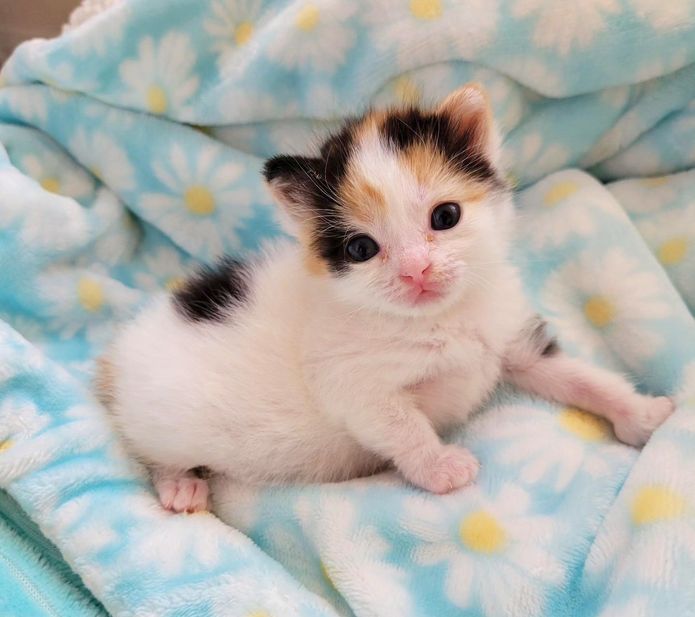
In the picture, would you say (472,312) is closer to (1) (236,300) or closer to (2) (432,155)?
(2) (432,155)

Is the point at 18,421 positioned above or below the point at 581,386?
above

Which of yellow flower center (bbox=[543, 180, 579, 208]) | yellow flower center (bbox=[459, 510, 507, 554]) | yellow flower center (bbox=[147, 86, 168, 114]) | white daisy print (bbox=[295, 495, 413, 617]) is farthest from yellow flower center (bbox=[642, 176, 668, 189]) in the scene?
yellow flower center (bbox=[147, 86, 168, 114])

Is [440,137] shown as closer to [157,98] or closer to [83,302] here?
[157,98]

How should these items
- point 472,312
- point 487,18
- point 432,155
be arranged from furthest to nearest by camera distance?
point 487,18 → point 472,312 → point 432,155

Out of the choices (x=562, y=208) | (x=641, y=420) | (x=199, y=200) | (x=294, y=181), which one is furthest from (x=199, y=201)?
(x=641, y=420)

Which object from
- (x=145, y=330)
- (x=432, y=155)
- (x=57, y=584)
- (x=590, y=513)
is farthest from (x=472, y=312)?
(x=57, y=584)

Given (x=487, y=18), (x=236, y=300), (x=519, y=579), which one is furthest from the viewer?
(x=487, y=18)
